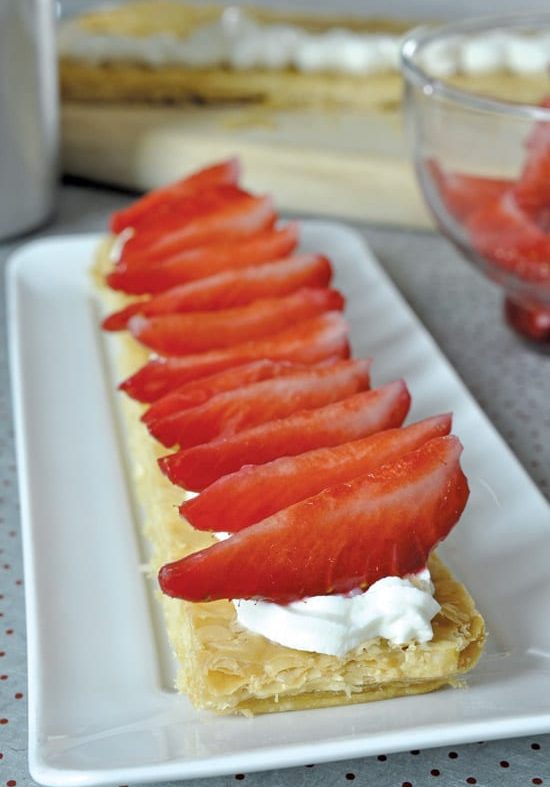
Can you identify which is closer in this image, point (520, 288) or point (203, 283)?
point (203, 283)

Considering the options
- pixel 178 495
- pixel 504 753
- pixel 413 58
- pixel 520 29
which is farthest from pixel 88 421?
pixel 520 29

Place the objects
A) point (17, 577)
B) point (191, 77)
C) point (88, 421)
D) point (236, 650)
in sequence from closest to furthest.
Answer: point (236, 650)
point (17, 577)
point (88, 421)
point (191, 77)

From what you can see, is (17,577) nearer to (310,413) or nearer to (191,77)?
(310,413)

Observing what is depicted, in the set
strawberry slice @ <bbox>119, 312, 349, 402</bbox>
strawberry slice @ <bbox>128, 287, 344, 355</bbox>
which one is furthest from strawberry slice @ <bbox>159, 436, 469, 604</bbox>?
strawberry slice @ <bbox>128, 287, 344, 355</bbox>

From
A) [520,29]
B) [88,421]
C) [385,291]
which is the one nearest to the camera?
[88,421]

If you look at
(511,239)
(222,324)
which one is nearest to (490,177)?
(511,239)

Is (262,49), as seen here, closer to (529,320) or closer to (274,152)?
(274,152)

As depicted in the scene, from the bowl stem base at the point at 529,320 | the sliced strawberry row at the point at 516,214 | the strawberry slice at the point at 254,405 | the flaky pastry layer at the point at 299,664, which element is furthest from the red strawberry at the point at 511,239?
the flaky pastry layer at the point at 299,664
